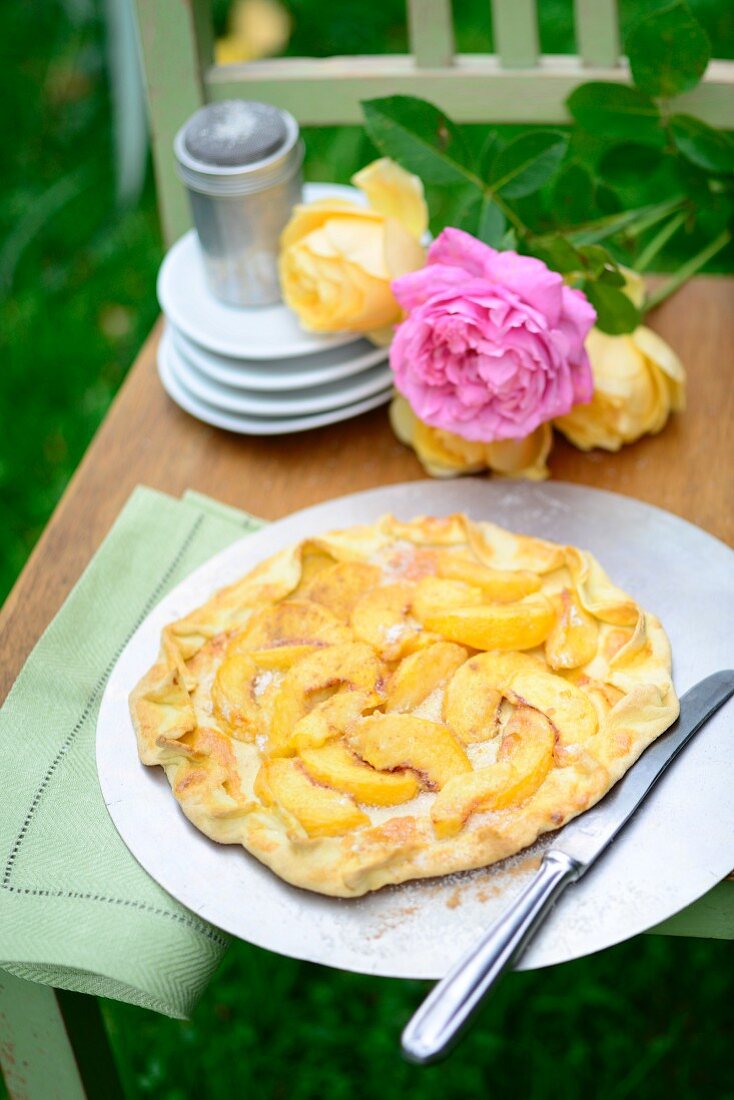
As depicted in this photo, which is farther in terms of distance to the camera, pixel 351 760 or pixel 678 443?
pixel 678 443

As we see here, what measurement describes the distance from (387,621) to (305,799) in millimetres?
206

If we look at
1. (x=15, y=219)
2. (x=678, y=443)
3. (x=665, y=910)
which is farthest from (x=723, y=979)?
(x=15, y=219)

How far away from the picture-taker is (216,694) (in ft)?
3.51

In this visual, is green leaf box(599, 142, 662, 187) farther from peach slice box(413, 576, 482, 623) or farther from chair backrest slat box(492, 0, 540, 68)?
peach slice box(413, 576, 482, 623)

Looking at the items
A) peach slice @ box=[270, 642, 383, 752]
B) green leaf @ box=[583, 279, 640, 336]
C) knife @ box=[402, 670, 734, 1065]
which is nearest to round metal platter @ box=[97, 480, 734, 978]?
knife @ box=[402, 670, 734, 1065]

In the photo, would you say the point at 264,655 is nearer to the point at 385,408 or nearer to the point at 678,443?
the point at 385,408

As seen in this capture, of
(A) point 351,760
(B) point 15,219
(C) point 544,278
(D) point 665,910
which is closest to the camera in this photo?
(D) point 665,910

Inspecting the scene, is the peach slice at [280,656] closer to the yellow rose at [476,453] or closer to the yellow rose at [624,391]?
the yellow rose at [476,453]

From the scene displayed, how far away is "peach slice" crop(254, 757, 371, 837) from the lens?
950 mm

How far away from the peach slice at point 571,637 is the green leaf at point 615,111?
595 mm

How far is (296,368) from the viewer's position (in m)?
1.38

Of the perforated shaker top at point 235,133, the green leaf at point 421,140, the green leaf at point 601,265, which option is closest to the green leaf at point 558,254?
the green leaf at point 601,265

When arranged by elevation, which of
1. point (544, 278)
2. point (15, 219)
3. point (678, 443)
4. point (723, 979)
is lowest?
point (723, 979)

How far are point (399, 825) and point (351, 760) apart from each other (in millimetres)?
76
